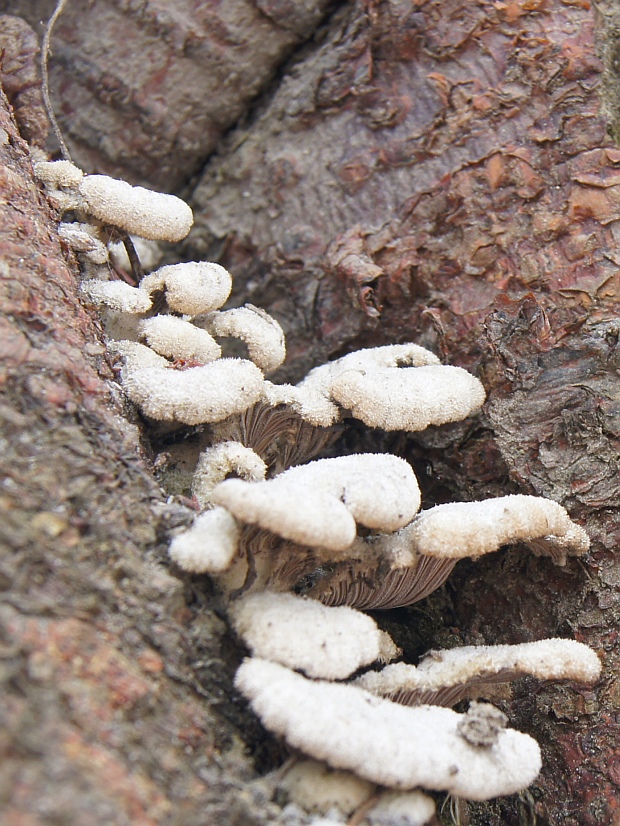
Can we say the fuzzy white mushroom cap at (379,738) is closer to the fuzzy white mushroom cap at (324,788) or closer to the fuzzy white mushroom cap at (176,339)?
the fuzzy white mushroom cap at (324,788)

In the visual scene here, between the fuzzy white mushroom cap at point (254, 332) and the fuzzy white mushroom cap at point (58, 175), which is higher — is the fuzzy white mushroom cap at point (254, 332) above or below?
below

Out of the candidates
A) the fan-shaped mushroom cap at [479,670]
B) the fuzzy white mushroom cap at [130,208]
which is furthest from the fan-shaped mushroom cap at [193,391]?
the fan-shaped mushroom cap at [479,670]

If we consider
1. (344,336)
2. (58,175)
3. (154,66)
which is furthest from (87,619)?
(154,66)

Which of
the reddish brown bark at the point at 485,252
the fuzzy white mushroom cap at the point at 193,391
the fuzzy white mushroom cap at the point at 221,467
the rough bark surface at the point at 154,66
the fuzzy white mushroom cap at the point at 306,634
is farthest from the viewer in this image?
the rough bark surface at the point at 154,66

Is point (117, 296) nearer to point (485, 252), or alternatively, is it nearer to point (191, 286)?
point (191, 286)

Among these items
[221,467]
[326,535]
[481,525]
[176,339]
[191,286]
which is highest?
[481,525]

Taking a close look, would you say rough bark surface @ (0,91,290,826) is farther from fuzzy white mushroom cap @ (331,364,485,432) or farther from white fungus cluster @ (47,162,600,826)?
fuzzy white mushroom cap @ (331,364,485,432)
